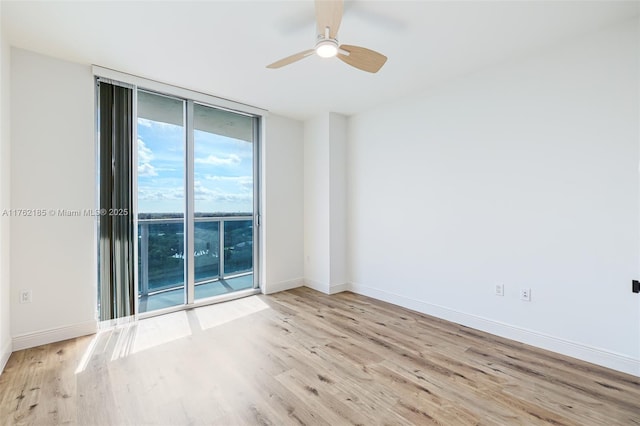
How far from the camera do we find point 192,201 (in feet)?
11.7

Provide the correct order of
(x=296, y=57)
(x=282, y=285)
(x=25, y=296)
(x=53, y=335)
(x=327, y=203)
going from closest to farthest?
(x=296, y=57) → (x=25, y=296) → (x=53, y=335) → (x=327, y=203) → (x=282, y=285)

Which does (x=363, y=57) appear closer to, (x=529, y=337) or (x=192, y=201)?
(x=192, y=201)

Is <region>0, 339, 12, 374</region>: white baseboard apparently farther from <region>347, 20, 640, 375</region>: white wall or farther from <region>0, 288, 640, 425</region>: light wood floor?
<region>347, 20, 640, 375</region>: white wall

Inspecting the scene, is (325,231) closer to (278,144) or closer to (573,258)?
(278,144)

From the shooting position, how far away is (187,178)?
3.55 meters

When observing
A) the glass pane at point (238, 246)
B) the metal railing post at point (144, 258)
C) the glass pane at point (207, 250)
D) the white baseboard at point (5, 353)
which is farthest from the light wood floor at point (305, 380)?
the glass pane at point (238, 246)

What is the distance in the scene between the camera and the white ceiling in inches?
80.0

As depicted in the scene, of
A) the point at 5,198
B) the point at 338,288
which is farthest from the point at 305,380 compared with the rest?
the point at 5,198

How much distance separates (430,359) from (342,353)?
72 cm

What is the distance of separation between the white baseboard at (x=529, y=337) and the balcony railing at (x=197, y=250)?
7.09 ft

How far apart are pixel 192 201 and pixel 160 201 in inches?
13.5

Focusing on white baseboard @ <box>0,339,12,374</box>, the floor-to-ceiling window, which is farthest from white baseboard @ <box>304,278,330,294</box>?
white baseboard @ <box>0,339,12,374</box>

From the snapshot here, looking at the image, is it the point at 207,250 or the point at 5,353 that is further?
the point at 207,250

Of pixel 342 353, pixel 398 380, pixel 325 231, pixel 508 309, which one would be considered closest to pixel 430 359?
pixel 398 380
